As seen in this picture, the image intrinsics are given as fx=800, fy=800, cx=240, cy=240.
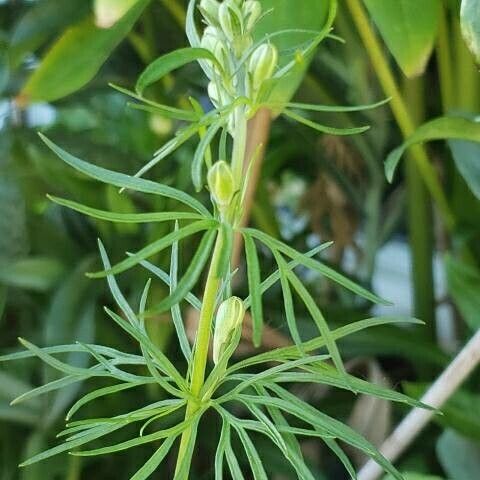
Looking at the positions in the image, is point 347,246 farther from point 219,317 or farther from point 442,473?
point 219,317

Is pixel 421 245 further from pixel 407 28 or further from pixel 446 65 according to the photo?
pixel 407 28

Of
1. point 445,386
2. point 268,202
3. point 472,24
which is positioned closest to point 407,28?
point 472,24

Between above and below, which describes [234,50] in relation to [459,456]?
above

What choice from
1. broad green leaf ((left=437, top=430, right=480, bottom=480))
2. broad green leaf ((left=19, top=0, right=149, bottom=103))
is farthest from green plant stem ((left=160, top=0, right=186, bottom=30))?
broad green leaf ((left=437, top=430, right=480, bottom=480))

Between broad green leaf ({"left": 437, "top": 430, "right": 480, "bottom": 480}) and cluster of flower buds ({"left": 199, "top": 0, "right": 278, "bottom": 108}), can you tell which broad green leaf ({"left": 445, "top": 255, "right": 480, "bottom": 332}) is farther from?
cluster of flower buds ({"left": 199, "top": 0, "right": 278, "bottom": 108})

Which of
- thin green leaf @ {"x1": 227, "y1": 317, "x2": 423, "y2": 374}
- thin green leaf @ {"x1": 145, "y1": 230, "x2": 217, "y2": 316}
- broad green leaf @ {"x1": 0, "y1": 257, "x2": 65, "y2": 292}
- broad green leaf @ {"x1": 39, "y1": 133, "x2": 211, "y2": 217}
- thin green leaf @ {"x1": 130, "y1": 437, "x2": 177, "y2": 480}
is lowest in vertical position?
broad green leaf @ {"x1": 0, "y1": 257, "x2": 65, "y2": 292}

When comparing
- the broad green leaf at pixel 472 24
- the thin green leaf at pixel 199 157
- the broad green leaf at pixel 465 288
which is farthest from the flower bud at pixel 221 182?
the broad green leaf at pixel 465 288

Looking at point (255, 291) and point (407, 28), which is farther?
point (407, 28)

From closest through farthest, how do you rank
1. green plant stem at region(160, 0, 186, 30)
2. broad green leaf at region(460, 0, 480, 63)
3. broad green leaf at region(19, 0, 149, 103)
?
broad green leaf at region(460, 0, 480, 63) → broad green leaf at region(19, 0, 149, 103) → green plant stem at region(160, 0, 186, 30)
